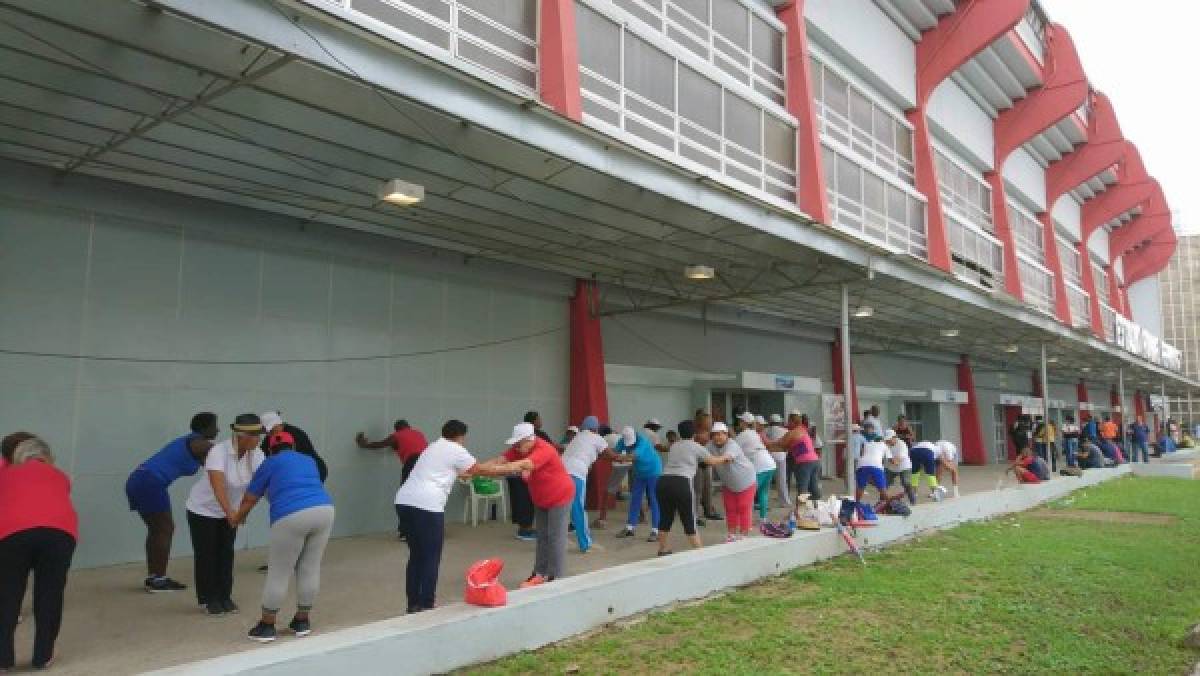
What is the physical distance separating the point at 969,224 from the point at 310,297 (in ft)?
51.5

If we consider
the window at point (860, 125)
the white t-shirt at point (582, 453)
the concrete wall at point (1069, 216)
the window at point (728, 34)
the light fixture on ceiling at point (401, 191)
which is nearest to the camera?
the light fixture on ceiling at point (401, 191)

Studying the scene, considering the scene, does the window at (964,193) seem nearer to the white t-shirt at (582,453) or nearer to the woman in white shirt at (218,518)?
the white t-shirt at (582,453)

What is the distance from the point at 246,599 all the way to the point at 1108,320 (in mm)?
36638

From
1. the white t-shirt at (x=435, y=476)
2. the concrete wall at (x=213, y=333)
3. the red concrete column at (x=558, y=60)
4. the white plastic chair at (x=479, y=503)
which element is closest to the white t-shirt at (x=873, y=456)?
the white plastic chair at (x=479, y=503)

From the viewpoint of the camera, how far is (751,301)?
16.5m

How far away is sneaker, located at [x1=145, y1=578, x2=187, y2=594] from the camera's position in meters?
6.80

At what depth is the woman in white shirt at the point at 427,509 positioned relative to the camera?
580cm

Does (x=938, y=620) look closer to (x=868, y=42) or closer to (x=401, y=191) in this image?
(x=401, y=191)

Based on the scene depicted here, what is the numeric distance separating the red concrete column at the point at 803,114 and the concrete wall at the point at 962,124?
7165 millimetres

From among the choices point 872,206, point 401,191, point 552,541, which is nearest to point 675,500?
point 552,541

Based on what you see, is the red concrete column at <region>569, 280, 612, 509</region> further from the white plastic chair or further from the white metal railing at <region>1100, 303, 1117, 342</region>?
the white metal railing at <region>1100, 303, 1117, 342</region>

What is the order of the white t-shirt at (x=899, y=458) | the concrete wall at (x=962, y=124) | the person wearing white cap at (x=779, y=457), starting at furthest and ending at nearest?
the concrete wall at (x=962, y=124), the person wearing white cap at (x=779, y=457), the white t-shirt at (x=899, y=458)

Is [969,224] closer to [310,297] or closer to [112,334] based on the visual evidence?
[310,297]

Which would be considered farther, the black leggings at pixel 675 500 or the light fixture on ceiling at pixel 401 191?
the black leggings at pixel 675 500
